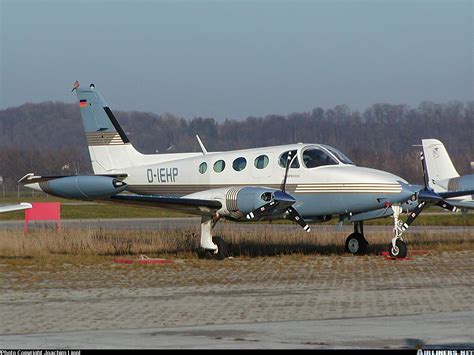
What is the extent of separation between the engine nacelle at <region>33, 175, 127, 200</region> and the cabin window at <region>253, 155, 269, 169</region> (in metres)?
3.51

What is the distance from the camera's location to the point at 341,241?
28391mm

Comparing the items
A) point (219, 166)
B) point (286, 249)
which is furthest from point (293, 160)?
point (286, 249)

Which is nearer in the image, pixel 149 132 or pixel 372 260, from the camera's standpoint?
pixel 372 260

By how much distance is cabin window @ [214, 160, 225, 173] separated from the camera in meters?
24.4

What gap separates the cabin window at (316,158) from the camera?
2345 centimetres

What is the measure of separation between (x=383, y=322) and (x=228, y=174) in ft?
41.1

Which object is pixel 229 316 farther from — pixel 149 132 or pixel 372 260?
pixel 149 132

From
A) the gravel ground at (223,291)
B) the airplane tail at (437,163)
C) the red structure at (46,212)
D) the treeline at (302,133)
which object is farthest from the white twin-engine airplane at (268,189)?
the treeline at (302,133)

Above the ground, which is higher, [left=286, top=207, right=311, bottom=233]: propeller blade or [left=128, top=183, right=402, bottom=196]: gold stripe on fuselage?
[left=128, top=183, right=402, bottom=196]: gold stripe on fuselage

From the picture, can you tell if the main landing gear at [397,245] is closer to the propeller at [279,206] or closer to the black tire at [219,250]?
the propeller at [279,206]

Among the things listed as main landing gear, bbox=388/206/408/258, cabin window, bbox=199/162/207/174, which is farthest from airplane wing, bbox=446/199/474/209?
cabin window, bbox=199/162/207/174

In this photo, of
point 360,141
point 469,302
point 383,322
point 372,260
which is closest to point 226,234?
point 372,260

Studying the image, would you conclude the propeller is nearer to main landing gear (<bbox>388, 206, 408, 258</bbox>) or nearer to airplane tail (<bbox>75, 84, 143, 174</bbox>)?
main landing gear (<bbox>388, 206, 408, 258</bbox>)

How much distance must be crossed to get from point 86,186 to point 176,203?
7.07ft
